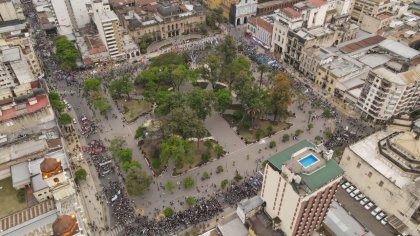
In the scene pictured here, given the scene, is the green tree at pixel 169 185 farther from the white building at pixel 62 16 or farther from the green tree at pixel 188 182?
the white building at pixel 62 16

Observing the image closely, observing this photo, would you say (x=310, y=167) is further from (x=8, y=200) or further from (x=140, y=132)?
(x=8, y=200)

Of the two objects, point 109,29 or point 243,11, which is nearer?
point 109,29

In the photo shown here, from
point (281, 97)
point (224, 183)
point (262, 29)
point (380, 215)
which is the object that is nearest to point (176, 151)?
point (224, 183)

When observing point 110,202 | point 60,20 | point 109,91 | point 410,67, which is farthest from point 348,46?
point 60,20

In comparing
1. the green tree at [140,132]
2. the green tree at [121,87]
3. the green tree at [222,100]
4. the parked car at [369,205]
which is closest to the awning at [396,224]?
the parked car at [369,205]

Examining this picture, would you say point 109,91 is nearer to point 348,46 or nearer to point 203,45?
point 203,45

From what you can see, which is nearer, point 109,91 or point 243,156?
point 243,156
